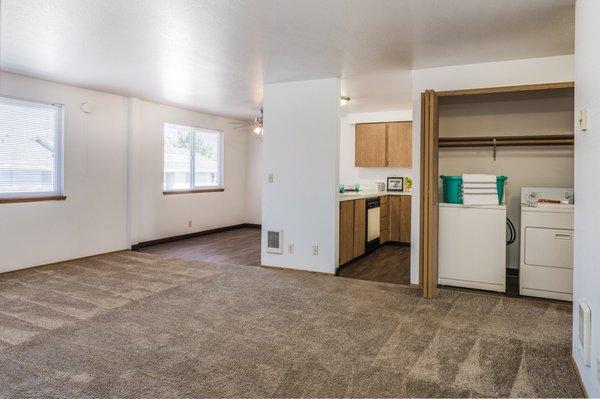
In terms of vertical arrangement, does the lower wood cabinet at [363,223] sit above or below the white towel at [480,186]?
below

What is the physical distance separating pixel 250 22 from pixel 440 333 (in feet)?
8.93

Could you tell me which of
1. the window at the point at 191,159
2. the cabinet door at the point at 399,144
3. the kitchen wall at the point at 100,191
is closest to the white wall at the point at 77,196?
the kitchen wall at the point at 100,191

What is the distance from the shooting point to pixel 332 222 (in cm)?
469

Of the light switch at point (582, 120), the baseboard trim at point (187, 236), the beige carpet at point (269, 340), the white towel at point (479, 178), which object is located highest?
the light switch at point (582, 120)

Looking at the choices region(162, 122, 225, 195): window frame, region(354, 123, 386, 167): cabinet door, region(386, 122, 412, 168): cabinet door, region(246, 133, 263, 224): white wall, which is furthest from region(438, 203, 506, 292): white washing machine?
region(246, 133, 263, 224): white wall

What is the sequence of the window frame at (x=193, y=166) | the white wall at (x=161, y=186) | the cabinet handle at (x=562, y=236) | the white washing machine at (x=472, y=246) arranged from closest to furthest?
the cabinet handle at (x=562, y=236) → the white washing machine at (x=472, y=246) → the white wall at (x=161, y=186) → the window frame at (x=193, y=166)

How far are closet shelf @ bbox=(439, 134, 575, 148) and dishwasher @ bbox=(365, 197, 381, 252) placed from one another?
65.9 inches

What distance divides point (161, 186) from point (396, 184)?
4.12m

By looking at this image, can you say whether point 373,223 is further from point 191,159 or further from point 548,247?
point 191,159

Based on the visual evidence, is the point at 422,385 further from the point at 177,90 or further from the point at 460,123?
the point at 177,90

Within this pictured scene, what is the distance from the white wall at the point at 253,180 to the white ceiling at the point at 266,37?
386 centimetres

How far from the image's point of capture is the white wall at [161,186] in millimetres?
6203

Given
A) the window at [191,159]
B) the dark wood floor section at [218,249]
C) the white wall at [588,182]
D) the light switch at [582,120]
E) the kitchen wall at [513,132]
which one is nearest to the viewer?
the white wall at [588,182]

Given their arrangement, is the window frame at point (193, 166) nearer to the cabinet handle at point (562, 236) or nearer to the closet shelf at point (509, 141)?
the closet shelf at point (509, 141)
